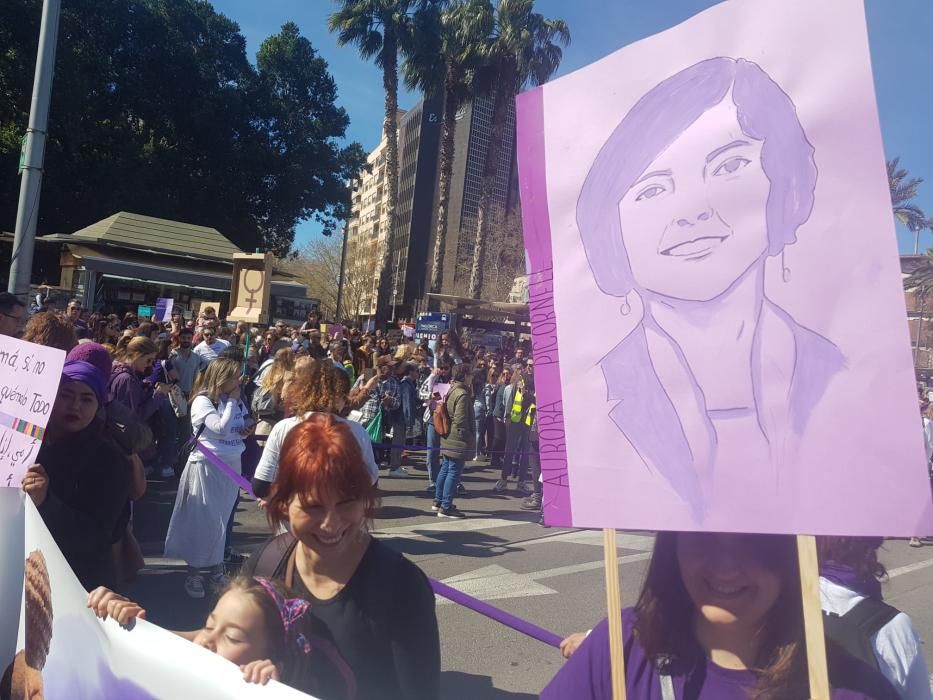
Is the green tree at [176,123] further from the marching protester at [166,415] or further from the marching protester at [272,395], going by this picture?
the marching protester at [272,395]

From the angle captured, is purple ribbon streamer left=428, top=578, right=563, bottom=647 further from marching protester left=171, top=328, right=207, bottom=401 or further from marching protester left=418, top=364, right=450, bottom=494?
marching protester left=171, top=328, right=207, bottom=401

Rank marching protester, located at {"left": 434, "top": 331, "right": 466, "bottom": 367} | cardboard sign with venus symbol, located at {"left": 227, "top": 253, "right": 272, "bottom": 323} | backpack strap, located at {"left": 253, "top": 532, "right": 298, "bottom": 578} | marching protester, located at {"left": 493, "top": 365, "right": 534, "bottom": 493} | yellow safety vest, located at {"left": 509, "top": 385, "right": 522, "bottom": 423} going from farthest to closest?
marching protester, located at {"left": 434, "top": 331, "right": 466, "bottom": 367} → yellow safety vest, located at {"left": 509, "top": 385, "right": 522, "bottom": 423} → marching protester, located at {"left": 493, "top": 365, "right": 534, "bottom": 493} → cardboard sign with venus symbol, located at {"left": 227, "top": 253, "right": 272, "bottom": 323} → backpack strap, located at {"left": 253, "top": 532, "right": 298, "bottom": 578}

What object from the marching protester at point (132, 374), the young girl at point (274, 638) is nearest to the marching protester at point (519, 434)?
the marching protester at point (132, 374)

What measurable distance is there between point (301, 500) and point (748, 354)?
117 cm

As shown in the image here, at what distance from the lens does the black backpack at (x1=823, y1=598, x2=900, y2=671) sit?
5.05 ft

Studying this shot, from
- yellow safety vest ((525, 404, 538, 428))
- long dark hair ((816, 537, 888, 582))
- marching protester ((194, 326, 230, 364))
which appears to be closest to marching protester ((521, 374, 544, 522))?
yellow safety vest ((525, 404, 538, 428))

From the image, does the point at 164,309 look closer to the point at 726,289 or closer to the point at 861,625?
the point at 861,625

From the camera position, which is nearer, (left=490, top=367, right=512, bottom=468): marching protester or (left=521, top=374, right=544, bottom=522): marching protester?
(left=521, top=374, right=544, bottom=522): marching protester

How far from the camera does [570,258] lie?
131 cm

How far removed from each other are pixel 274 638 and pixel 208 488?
137 inches

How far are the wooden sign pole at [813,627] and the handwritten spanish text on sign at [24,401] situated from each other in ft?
7.40

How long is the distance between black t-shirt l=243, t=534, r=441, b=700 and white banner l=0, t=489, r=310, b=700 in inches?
12.7

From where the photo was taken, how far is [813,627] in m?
1.05

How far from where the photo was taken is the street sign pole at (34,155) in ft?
25.4
